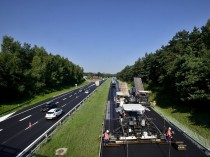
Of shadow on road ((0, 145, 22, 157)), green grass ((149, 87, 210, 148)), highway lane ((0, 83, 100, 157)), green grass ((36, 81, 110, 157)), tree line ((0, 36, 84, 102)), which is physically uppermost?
tree line ((0, 36, 84, 102))

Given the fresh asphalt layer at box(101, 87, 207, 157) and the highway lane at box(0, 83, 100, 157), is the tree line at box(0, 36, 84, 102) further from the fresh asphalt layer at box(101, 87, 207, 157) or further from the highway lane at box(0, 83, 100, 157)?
the fresh asphalt layer at box(101, 87, 207, 157)

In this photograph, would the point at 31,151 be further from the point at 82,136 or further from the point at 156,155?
the point at 156,155

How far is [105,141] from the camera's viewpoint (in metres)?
17.7

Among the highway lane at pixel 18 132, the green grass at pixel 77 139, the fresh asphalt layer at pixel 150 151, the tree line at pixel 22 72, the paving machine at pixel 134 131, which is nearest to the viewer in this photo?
the fresh asphalt layer at pixel 150 151

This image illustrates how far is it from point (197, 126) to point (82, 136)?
14.2 m

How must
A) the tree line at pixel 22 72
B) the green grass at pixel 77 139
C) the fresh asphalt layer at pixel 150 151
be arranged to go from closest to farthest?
1. the fresh asphalt layer at pixel 150 151
2. the green grass at pixel 77 139
3. the tree line at pixel 22 72

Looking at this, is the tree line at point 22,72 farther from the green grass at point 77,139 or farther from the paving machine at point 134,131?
the paving machine at point 134,131

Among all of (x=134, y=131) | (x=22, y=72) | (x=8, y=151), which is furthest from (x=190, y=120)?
(x=22, y=72)

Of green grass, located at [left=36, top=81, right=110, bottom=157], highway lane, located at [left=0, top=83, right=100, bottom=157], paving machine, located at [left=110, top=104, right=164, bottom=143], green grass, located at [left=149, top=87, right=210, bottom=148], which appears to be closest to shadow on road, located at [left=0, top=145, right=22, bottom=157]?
highway lane, located at [left=0, top=83, right=100, bottom=157]

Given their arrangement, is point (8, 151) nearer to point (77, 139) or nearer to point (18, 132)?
point (18, 132)

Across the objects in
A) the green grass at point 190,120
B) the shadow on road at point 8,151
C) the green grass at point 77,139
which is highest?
the green grass at point 190,120

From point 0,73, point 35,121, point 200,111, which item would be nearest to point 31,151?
point 35,121

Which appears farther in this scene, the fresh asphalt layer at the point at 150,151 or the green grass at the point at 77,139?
the green grass at the point at 77,139

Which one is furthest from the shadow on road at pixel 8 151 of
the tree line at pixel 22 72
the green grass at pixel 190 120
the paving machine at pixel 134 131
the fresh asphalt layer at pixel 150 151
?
the tree line at pixel 22 72
